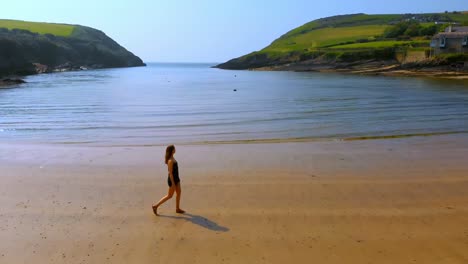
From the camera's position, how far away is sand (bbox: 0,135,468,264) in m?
8.66

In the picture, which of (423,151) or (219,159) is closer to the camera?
(219,159)

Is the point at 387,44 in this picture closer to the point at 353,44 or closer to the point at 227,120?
the point at 353,44

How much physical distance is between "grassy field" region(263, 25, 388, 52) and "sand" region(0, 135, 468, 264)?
135 m

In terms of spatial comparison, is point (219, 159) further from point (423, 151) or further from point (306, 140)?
point (423, 151)

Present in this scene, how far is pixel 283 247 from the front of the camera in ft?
28.9

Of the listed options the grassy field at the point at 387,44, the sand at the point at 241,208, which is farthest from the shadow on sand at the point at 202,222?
the grassy field at the point at 387,44

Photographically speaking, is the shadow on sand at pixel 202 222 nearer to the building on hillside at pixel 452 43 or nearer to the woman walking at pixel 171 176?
the woman walking at pixel 171 176

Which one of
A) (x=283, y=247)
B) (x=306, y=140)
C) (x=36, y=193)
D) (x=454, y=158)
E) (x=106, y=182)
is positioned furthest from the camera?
(x=306, y=140)

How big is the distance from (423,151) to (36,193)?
14.6 m

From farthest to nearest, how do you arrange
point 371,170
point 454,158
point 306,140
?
point 306,140
point 454,158
point 371,170

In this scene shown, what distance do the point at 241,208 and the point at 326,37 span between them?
167 m

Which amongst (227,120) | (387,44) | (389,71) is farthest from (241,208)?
(387,44)

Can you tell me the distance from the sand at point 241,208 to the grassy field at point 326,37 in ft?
445

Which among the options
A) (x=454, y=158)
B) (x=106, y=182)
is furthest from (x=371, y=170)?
(x=106, y=182)
